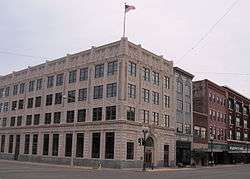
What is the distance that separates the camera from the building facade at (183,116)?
232 feet

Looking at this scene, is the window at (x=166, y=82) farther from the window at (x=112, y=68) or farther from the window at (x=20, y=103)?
the window at (x=20, y=103)

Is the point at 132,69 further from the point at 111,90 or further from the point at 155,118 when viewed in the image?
the point at 155,118

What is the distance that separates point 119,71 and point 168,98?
14.0m

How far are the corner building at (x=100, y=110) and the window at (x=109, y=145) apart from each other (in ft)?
0.48

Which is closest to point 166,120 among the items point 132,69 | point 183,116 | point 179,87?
point 183,116

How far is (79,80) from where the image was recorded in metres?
64.9

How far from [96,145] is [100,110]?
5.42 metres

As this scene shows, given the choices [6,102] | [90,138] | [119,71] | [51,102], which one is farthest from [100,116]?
[6,102]

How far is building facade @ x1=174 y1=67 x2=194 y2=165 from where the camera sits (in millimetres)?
70750

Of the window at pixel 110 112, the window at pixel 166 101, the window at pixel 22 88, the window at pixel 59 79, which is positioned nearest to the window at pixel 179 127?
the window at pixel 166 101

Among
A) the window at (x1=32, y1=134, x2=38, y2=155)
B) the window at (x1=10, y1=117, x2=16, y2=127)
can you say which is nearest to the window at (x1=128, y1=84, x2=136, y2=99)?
the window at (x1=32, y1=134, x2=38, y2=155)

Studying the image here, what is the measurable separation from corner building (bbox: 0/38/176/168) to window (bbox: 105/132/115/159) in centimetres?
15

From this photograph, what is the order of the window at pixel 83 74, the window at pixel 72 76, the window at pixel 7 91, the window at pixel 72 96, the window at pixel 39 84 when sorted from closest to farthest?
1. the window at pixel 83 74
2. the window at pixel 72 96
3. the window at pixel 72 76
4. the window at pixel 39 84
5. the window at pixel 7 91

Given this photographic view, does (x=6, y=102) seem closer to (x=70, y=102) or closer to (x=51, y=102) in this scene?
(x=51, y=102)
